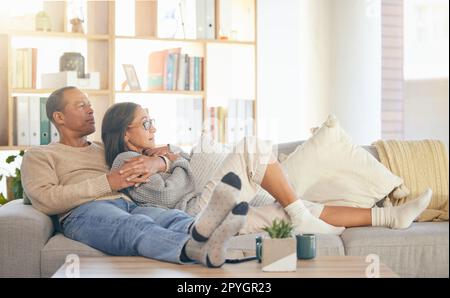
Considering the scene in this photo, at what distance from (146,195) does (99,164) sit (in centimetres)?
28

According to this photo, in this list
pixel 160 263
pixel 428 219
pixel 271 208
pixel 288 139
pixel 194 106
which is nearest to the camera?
pixel 160 263

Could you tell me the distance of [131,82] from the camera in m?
4.49

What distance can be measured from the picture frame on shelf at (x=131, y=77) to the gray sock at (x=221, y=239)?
8.14 feet

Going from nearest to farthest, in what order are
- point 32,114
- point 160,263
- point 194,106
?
point 160,263, point 32,114, point 194,106

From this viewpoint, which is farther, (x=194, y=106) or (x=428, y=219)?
(x=194, y=106)

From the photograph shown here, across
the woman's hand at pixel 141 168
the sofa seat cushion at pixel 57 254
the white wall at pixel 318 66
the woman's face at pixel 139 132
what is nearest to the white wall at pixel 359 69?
the white wall at pixel 318 66

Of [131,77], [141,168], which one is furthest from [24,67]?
[141,168]

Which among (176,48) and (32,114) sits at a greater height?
(176,48)

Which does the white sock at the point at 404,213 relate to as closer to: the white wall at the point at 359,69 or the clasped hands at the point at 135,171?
the clasped hands at the point at 135,171

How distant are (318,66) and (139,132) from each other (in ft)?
7.70

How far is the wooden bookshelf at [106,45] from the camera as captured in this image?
433 cm

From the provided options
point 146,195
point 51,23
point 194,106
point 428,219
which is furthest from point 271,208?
point 51,23

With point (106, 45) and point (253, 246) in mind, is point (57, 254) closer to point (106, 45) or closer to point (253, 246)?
point (253, 246)

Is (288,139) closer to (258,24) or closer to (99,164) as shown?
(258,24)
